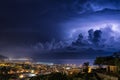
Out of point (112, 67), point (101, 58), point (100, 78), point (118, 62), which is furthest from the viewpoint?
point (101, 58)

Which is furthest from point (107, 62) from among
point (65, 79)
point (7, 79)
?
point (7, 79)

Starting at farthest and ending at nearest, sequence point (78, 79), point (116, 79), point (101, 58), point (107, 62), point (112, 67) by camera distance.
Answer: point (101, 58) < point (107, 62) < point (112, 67) < point (78, 79) < point (116, 79)

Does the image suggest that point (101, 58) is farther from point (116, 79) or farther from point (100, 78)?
point (116, 79)

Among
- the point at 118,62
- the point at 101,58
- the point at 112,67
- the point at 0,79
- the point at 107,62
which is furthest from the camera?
the point at 0,79

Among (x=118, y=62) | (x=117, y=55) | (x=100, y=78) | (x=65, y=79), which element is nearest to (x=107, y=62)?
(x=117, y=55)

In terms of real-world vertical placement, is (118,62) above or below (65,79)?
above

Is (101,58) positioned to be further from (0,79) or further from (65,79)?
(0,79)

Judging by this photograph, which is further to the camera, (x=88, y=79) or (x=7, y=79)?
(x=7, y=79)

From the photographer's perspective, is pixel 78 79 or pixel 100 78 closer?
pixel 78 79

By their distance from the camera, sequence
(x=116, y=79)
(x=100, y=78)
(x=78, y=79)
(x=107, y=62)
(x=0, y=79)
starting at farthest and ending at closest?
(x=0, y=79)
(x=107, y=62)
(x=100, y=78)
(x=78, y=79)
(x=116, y=79)
